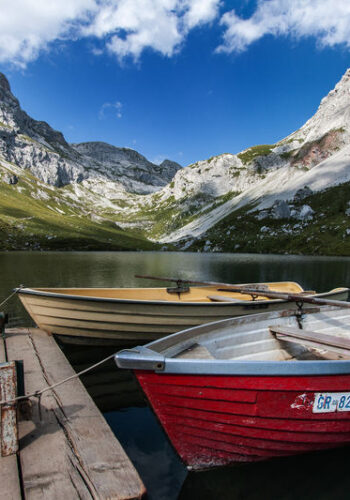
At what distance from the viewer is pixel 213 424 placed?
596 centimetres

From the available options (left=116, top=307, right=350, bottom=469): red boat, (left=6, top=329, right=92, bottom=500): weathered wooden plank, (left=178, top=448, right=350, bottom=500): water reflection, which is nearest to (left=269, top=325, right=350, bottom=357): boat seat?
(left=116, top=307, right=350, bottom=469): red boat

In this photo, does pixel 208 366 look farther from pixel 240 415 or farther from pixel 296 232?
pixel 296 232

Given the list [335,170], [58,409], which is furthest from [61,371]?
[335,170]

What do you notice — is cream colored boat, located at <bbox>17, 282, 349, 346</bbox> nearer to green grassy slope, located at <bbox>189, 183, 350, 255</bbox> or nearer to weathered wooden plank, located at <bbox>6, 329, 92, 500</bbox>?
weathered wooden plank, located at <bbox>6, 329, 92, 500</bbox>

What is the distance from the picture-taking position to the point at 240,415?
5902mm

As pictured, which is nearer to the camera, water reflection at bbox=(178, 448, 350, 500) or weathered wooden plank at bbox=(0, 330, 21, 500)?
weathered wooden plank at bbox=(0, 330, 21, 500)

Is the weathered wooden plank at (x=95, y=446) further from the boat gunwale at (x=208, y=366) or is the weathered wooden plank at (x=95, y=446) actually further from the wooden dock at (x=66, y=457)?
the boat gunwale at (x=208, y=366)

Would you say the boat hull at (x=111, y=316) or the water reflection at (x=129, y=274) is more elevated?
the boat hull at (x=111, y=316)

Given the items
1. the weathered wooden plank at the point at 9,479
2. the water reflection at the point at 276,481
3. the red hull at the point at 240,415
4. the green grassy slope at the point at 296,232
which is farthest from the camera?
the green grassy slope at the point at 296,232

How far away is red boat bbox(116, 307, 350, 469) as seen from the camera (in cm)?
543

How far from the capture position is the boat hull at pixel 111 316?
40.8 feet

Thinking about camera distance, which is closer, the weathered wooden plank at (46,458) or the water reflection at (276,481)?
the weathered wooden plank at (46,458)

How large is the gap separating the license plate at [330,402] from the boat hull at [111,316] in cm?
762

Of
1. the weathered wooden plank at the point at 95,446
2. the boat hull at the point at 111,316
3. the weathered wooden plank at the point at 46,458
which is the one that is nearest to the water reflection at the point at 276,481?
the weathered wooden plank at the point at 95,446
